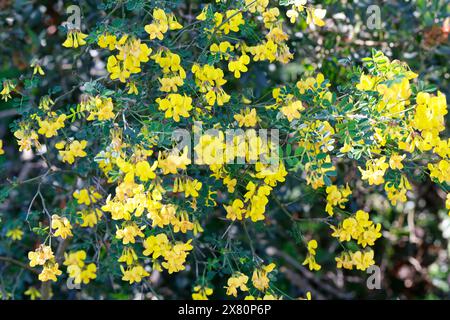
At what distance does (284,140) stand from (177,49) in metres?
0.42

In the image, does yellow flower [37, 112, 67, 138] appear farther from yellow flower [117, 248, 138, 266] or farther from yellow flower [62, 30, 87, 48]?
yellow flower [117, 248, 138, 266]

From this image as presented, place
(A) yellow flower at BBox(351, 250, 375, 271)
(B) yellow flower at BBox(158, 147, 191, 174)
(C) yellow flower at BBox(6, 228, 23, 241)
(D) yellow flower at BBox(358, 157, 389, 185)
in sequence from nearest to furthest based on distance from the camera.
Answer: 1. (B) yellow flower at BBox(158, 147, 191, 174)
2. (D) yellow flower at BBox(358, 157, 389, 185)
3. (A) yellow flower at BBox(351, 250, 375, 271)
4. (C) yellow flower at BBox(6, 228, 23, 241)

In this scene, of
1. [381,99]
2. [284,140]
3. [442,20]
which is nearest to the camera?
[381,99]

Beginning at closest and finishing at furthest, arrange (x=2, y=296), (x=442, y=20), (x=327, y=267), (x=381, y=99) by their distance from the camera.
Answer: (x=381, y=99)
(x=2, y=296)
(x=442, y=20)
(x=327, y=267)

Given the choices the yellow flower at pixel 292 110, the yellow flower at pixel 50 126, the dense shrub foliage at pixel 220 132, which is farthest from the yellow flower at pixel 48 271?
the yellow flower at pixel 292 110

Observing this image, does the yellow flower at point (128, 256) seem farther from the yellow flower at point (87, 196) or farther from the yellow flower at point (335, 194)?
the yellow flower at point (335, 194)

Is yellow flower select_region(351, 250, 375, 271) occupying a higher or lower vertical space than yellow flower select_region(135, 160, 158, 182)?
lower

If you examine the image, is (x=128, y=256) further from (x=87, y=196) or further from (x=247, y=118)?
(x=247, y=118)

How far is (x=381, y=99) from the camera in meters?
1.60

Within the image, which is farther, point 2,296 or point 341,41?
point 341,41

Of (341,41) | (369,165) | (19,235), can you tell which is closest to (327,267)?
(341,41)

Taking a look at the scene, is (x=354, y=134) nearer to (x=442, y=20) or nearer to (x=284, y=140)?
(x=284, y=140)

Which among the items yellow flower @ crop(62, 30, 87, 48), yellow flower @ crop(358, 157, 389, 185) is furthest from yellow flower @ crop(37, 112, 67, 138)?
yellow flower @ crop(358, 157, 389, 185)

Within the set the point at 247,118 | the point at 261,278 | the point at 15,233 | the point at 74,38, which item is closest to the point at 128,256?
the point at 261,278
